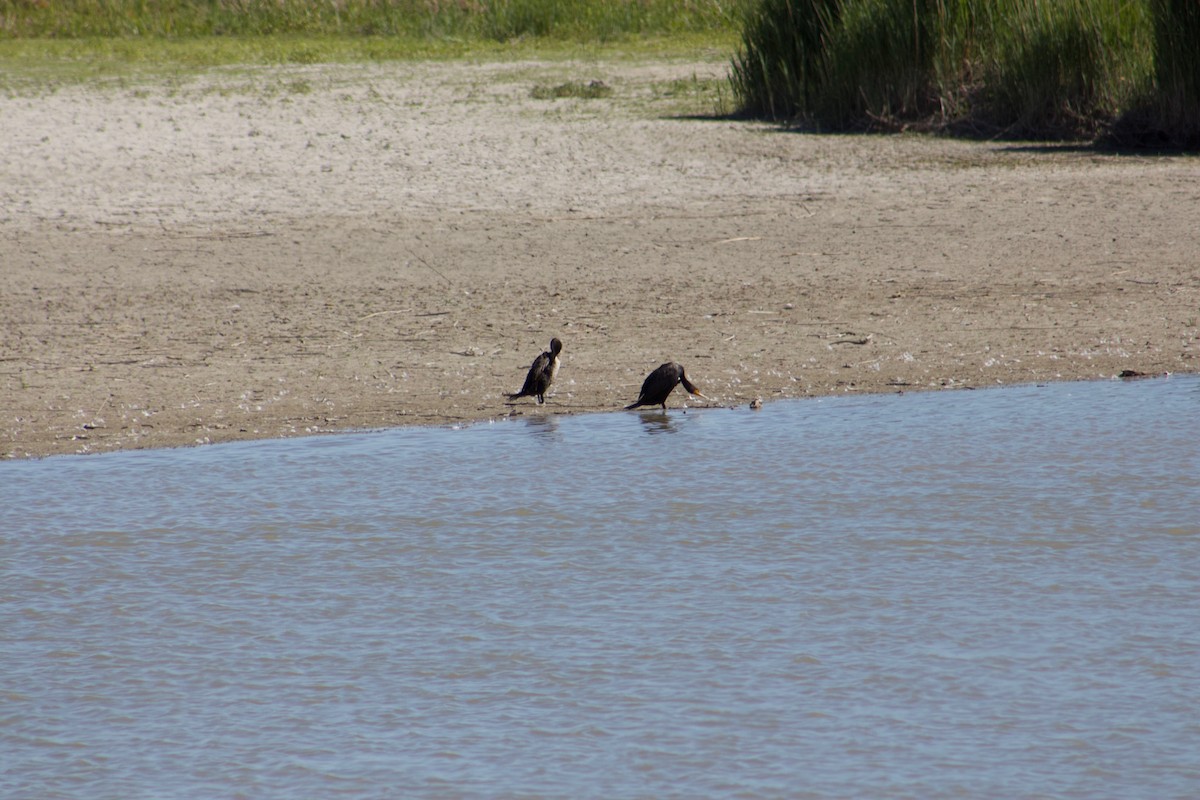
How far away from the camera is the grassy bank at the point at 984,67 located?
1303 cm

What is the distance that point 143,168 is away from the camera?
460 inches

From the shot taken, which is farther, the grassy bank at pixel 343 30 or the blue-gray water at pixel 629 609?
the grassy bank at pixel 343 30

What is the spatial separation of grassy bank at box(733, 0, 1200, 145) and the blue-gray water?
21.6 ft

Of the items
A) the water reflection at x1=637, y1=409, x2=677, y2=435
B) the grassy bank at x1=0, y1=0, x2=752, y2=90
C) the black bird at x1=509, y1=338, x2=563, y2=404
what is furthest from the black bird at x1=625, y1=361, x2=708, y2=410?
the grassy bank at x1=0, y1=0, x2=752, y2=90

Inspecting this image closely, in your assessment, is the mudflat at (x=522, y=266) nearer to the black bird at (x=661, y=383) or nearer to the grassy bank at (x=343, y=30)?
the black bird at (x=661, y=383)

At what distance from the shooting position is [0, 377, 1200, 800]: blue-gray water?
4.08 m

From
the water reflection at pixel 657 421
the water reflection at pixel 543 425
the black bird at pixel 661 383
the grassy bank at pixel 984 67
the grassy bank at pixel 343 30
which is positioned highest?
the grassy bank at pixel 343 30

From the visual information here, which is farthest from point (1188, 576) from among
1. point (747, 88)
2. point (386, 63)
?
point (386, 63)

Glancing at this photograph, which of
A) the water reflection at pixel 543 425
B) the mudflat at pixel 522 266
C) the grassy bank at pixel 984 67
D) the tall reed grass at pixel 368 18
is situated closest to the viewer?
the water reflection at pixel 543 425

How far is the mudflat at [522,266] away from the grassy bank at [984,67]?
2.00ft

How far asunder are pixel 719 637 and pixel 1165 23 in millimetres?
9821

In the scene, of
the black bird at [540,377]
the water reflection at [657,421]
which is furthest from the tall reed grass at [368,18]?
the water reflection at [657,421]

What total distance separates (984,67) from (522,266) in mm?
6450

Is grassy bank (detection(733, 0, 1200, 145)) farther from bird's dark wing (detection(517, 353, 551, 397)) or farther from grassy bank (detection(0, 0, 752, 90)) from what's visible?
bird's dark wing (detection(517, 353, 551, 397))
